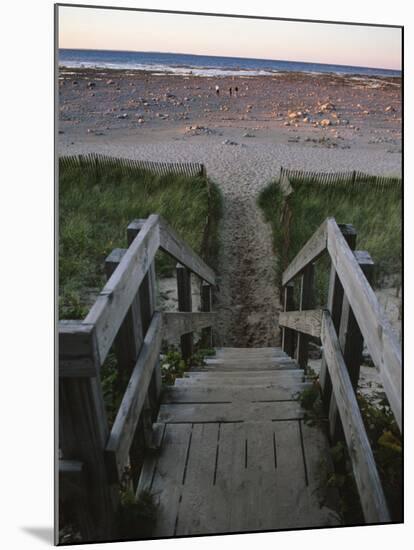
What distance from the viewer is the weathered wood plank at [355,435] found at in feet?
8.09

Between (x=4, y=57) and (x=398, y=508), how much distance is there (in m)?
2.81

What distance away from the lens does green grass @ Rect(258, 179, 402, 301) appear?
321 cm

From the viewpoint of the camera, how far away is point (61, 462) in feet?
7.38

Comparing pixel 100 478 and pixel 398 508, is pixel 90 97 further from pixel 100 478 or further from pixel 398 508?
pixel 398 508

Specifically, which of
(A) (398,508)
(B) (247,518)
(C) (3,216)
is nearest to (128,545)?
(B) (247,518)

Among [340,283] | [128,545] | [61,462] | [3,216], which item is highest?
[3,216]

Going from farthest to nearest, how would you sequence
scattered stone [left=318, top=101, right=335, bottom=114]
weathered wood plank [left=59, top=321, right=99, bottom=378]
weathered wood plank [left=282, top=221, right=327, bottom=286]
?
scattered stone [left=318, top=101, right=335, bottom=114], weathered wood plank [left=282, top=221, right=327, bottom=286], weathered wood plank [left=59, top=321, right=99, bottom=378]

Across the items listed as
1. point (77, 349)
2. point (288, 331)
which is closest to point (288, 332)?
point (288, 331)

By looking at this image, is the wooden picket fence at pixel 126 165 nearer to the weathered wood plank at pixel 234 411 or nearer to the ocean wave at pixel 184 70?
the ocean wave at pixel 184 70

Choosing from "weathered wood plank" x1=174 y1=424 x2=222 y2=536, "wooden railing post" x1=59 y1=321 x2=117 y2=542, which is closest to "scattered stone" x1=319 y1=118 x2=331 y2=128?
"weathered wood plank" x1=174 y1=424 x2=222 y2=536

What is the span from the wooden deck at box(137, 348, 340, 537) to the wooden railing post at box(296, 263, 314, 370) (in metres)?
0.35

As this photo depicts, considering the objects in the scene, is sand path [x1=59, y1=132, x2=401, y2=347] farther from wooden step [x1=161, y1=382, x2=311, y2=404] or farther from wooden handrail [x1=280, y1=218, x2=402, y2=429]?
wooden step [x1=161, y1=382, x2=311, y2=404]

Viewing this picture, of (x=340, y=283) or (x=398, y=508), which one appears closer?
(x=340, y=283)

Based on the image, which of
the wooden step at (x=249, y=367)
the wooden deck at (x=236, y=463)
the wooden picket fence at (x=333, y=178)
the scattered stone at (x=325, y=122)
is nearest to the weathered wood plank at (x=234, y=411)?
the wooden deck at (x=236, y=463)
